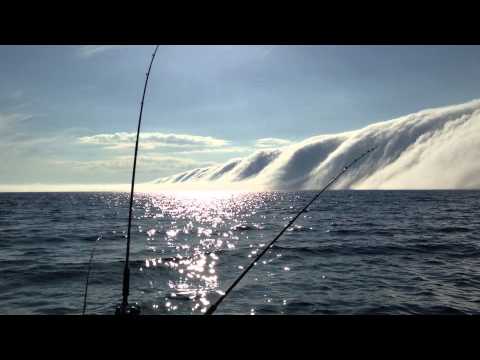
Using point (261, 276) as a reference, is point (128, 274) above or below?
above

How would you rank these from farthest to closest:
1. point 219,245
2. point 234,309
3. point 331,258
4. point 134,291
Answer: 1. point 219,245
2. point 331,258
3. point 134,291
4. point 234,309

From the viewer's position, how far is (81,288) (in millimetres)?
10773

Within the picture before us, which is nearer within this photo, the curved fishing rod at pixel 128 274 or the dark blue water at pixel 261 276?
the curved fishing rod at pixel 128 274

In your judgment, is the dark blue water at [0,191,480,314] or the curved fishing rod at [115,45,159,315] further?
the dark blue water at [0,191,480,314]

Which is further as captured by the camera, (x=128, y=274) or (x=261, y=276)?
(x=261, y=276)

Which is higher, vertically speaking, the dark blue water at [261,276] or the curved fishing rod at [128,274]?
the curved fishing rod at [128,274]

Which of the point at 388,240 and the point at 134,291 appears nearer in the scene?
the point at 134,291

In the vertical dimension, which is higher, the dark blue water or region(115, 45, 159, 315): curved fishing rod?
region(115, 45, 159, 315): curved fishing rod
